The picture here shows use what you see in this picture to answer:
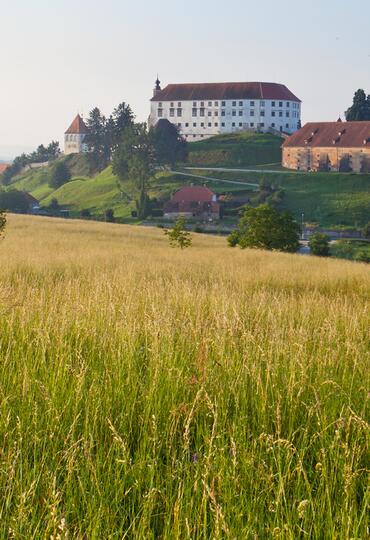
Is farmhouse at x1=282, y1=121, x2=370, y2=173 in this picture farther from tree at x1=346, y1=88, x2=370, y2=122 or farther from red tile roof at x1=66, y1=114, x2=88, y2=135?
red tile roof at x1=66, y1=114, x2=88, y2=135

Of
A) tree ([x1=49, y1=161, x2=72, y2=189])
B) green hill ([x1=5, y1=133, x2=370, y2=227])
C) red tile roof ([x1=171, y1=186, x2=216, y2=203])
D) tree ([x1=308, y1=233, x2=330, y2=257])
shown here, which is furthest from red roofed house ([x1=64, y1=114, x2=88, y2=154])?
tree ([x1=308, y1=233, x2=330, y2=257])

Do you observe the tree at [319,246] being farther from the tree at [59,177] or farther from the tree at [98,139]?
the tree at [98,139]

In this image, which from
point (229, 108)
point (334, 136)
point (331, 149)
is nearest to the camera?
point (331, 149)

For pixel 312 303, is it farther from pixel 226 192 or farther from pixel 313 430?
pixel 226 192

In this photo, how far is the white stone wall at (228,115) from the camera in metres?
145

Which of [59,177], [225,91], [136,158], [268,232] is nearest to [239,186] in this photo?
[136,158]

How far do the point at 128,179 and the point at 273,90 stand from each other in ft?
166

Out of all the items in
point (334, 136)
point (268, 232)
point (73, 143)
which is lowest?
point (268, 232)

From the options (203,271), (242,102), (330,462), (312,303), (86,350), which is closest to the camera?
(330,462)

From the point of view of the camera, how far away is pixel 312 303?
11008 mm

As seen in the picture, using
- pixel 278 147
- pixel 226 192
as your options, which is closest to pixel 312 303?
pixel 226 192

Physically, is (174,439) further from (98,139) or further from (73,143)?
(73,143)

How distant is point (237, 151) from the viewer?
4921 inches

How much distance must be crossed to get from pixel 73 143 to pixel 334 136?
220 feet
